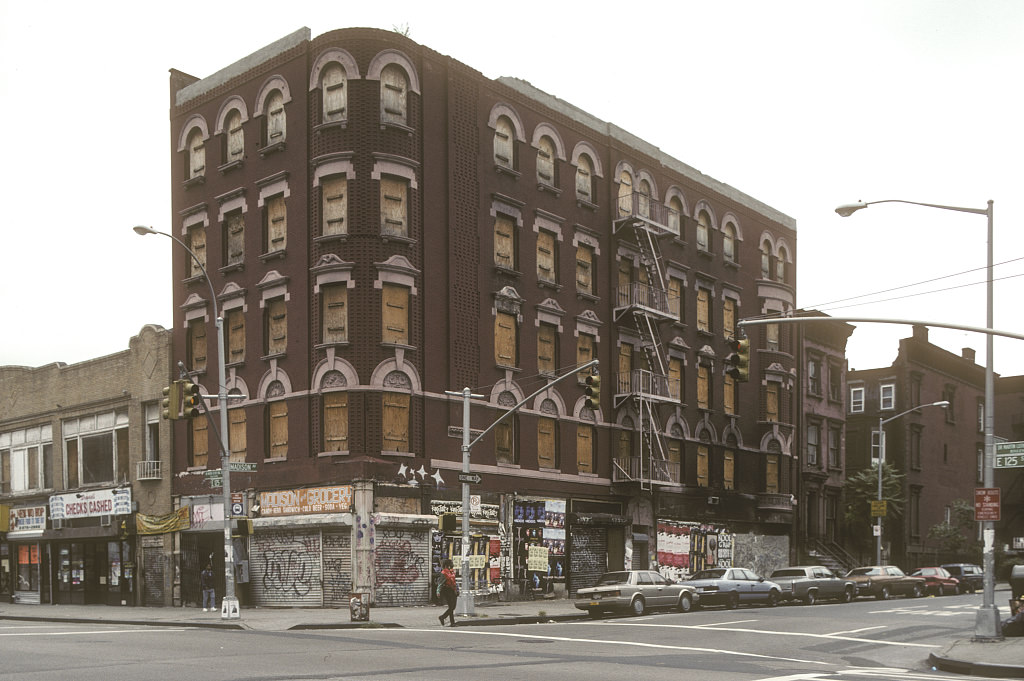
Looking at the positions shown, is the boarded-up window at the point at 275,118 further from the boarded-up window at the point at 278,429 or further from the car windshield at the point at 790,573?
the car windshield at the point at 790,573

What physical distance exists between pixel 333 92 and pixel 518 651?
73.7 feet

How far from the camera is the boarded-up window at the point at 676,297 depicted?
159 ft

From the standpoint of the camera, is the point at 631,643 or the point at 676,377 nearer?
the point at 631,643

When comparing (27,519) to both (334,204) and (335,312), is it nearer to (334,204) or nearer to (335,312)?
(335,312)

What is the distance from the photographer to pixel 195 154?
41938 mm

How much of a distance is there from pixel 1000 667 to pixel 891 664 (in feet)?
8.33

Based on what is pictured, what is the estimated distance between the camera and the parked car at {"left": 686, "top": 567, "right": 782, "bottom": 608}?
36250 millimetres

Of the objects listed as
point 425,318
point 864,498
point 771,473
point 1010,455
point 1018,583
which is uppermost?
point 425,318

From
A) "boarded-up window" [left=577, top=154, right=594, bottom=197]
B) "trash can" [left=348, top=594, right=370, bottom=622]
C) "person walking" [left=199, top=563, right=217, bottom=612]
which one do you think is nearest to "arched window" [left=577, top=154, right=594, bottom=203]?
"boarded-up window" [left=577, top=154, right=594, bottom=197]

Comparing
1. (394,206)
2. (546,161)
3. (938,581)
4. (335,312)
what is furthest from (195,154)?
(938,581)

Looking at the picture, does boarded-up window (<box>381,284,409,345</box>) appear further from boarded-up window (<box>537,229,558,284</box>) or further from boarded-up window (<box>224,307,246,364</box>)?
boarded-up window (<box>537,229,558,284</box>)

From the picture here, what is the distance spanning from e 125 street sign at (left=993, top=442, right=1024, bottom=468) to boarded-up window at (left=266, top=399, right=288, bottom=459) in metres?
22.6

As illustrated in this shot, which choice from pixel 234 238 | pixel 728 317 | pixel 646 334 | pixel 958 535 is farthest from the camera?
pixel 958 535

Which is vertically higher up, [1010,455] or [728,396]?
[728,396]
